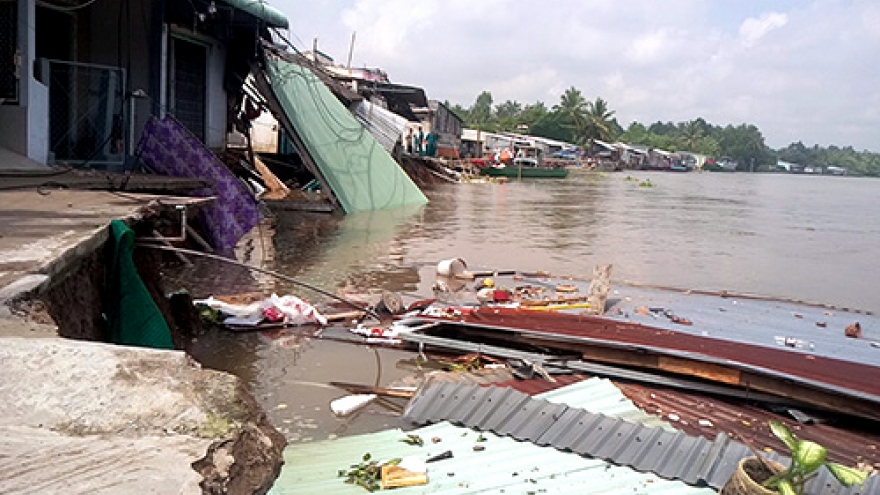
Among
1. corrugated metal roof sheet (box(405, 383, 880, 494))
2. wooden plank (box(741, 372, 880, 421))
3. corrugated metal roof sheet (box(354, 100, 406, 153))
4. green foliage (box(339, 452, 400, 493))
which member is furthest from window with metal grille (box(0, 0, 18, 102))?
corrugated metal roof sheet (box(354, 100, 406, 153))

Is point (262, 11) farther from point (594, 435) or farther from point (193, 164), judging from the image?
point (594, 435)

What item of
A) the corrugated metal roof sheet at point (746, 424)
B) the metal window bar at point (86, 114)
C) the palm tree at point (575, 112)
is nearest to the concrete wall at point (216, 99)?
the metal window bar at point (86, 114)

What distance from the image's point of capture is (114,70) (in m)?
9.39

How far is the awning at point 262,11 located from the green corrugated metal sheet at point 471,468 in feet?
33.7

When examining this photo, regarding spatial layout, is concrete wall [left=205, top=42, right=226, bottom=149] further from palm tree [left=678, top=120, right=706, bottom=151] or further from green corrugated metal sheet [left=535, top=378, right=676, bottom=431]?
palm tree [left=678, top=120, right=706, bottom=151]

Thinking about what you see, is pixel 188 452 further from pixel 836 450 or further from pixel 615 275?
pixel 615 275

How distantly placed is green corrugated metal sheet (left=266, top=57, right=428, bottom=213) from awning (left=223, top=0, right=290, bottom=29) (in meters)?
1.05

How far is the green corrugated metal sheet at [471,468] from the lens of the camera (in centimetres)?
362

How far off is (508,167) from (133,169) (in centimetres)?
3627

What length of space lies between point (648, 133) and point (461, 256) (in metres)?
130

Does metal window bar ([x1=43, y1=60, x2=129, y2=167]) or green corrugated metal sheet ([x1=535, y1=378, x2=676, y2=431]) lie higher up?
metal window bar ([x1=43, y1=60, x2=129, y2=167])

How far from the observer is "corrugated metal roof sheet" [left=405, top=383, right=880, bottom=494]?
147 inches

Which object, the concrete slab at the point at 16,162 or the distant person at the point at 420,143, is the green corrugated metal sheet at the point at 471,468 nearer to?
the concrete slab at the point at 16,162

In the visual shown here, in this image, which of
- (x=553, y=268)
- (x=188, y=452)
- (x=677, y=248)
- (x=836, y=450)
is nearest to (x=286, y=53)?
(x=553, y=268)
